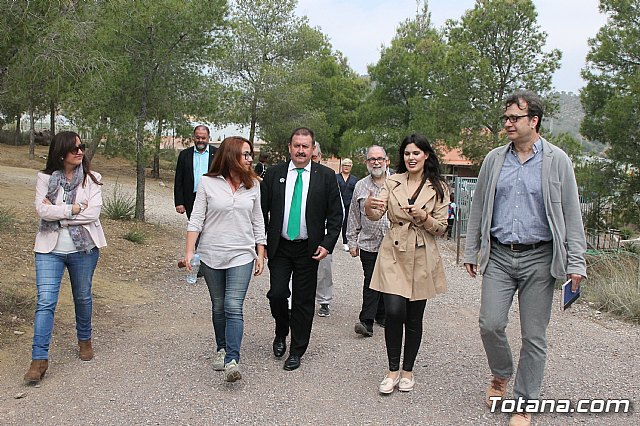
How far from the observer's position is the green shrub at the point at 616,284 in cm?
779

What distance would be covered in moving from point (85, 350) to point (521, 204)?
3713 millimetres

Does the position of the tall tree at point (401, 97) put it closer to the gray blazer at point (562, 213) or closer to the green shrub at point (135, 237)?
the green shrub at point (135, 237)

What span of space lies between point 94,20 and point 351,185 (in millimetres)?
3852

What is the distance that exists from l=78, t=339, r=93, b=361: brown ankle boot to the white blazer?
0.85 metres

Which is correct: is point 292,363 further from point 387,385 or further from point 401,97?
point 401,97

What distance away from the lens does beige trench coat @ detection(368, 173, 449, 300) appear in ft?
16.2

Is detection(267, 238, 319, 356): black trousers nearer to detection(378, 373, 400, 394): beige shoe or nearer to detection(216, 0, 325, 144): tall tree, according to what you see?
detection(378, 373, 400, 394): beige shoe

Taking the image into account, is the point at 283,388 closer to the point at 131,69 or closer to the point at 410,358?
the point at 410,358

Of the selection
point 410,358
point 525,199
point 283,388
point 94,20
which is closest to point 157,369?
point 283,388

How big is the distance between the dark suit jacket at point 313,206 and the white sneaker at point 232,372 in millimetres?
1008

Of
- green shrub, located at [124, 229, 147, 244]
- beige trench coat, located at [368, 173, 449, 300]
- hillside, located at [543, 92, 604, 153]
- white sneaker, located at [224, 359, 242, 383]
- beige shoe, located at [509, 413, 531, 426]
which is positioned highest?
hillside, located at [543, 92, 604, 153]

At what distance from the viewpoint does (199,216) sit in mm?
5164

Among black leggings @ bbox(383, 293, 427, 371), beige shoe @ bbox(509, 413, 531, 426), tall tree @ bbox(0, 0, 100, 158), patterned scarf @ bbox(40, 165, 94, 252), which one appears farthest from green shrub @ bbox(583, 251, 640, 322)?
tall tree @ bbox(0, 0, 100, 158)

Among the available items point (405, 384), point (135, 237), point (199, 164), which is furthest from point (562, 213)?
point (135, 237)
